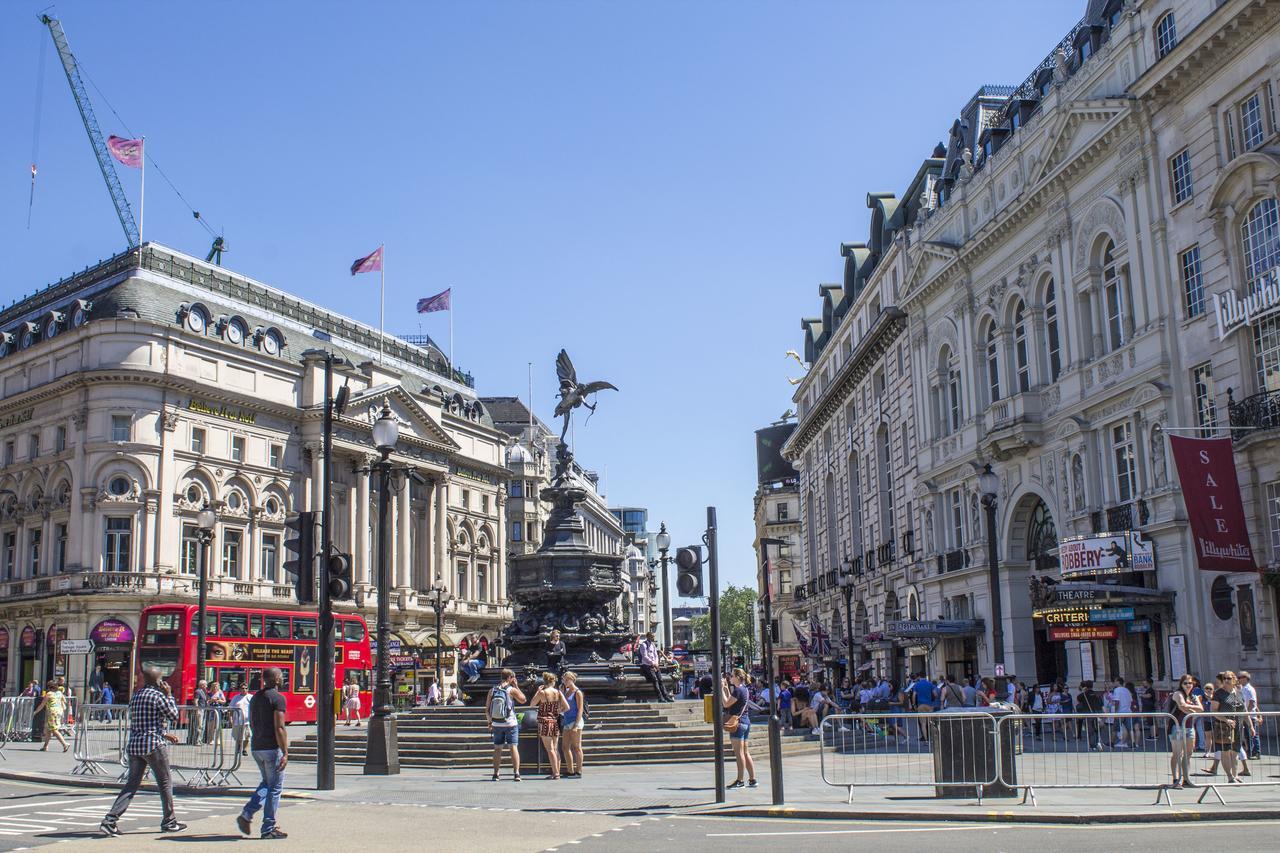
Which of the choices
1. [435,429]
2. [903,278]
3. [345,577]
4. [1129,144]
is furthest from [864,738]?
[435,429]

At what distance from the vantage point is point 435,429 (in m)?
77.7

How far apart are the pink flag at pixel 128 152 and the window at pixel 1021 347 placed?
41435 mm

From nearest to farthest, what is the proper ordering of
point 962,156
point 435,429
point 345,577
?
point 345,577 → point 962,156 → point 435,429

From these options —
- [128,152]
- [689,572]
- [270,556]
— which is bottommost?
[689,572]

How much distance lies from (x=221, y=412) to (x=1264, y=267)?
4953cm

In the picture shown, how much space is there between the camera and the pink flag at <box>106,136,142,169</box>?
58812 mm

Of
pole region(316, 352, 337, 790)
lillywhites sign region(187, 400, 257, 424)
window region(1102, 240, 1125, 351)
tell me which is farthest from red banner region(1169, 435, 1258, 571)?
lillywhites sign region(187, 400, 257, 424)

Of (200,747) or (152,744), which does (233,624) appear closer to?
(200,747)

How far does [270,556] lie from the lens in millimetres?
65625

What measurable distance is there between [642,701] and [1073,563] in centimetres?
1330

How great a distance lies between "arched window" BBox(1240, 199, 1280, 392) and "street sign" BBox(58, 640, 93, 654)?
47226 mm

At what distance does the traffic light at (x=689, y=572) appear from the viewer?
15930 millimetres

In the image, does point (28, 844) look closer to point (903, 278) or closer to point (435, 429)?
point (903, 278)

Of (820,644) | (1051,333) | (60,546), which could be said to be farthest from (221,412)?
(1051,333)
